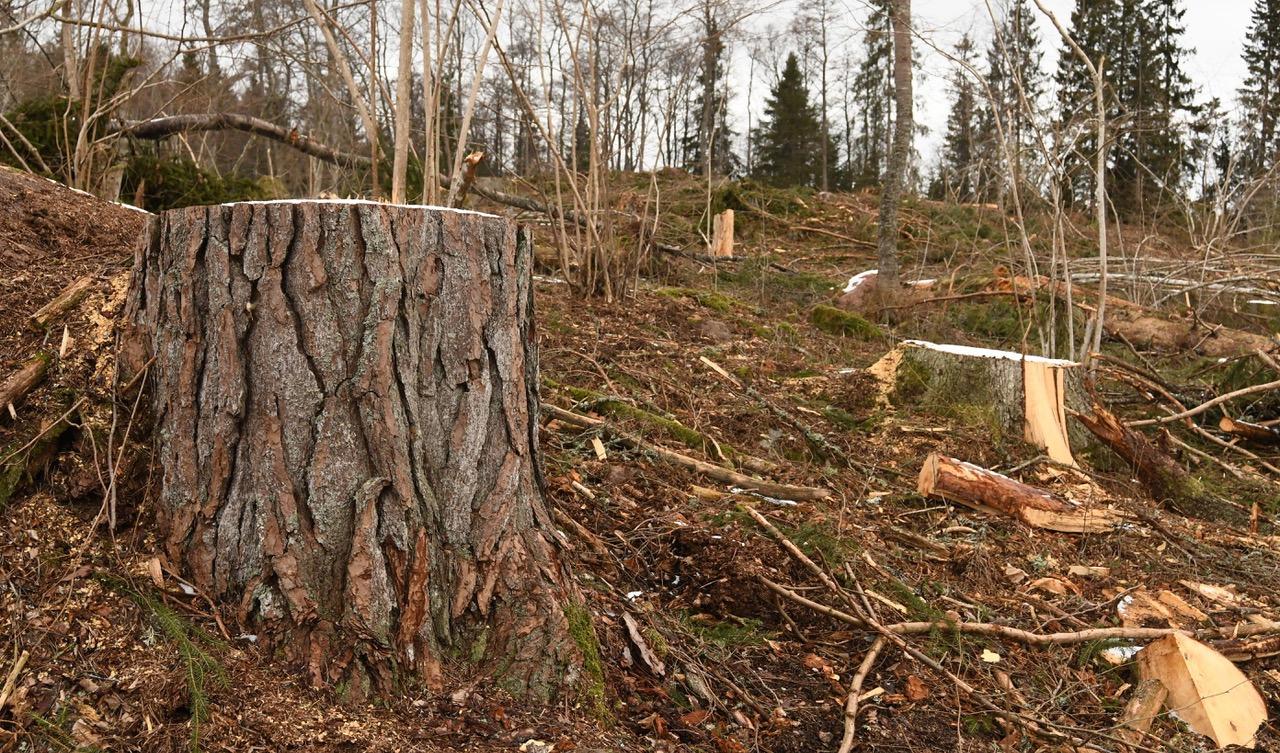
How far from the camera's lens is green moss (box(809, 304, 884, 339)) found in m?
7.12

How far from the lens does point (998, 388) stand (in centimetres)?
442

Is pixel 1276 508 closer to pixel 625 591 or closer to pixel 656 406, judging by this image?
pixel 656 406

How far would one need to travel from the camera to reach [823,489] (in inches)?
132

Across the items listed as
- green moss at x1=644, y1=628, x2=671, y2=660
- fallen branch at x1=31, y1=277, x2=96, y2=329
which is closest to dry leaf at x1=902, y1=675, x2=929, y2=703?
green moss at x1=644, y1=628, x2=671, y2=660

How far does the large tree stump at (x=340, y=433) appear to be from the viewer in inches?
71.5

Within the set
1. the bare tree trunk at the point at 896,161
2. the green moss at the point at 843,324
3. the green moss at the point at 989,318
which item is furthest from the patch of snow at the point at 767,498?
the bare tree trunk at the point at 896,161

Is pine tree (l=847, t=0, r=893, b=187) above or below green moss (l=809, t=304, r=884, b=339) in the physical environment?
above

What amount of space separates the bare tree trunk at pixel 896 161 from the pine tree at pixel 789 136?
686 inches

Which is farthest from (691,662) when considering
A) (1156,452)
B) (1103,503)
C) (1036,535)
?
(1156,452)

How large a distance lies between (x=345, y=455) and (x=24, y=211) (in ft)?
5.92

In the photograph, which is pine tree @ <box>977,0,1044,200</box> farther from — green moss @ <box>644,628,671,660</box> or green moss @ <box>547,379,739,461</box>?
green moss @ <box>644,628,671,660</box>

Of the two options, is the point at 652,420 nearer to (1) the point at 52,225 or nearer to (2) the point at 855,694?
(2) the point at 855,694

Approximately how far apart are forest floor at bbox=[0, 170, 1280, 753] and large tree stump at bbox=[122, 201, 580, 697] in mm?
94

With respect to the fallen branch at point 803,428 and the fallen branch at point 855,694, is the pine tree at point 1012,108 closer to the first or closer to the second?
the fallen branch at point 803,428
